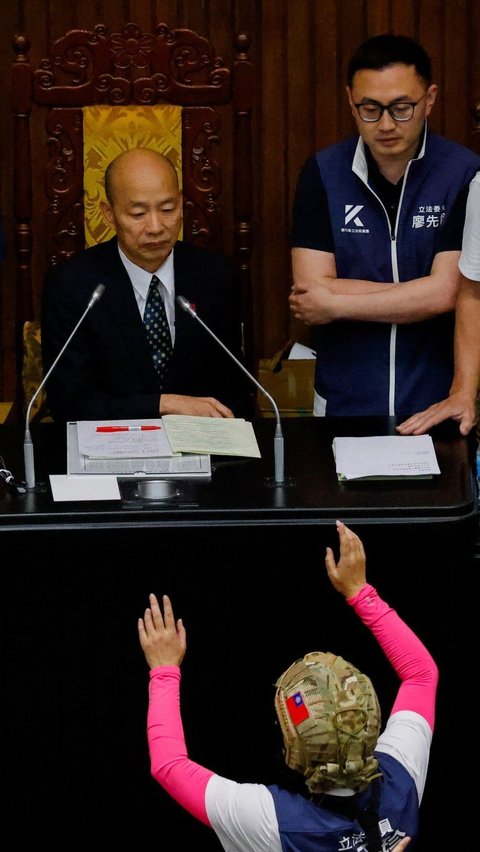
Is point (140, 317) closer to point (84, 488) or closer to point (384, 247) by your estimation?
point (384, 247)

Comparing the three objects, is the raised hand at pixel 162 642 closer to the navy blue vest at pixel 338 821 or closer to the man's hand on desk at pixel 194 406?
the navy blue vest at pixel 338 821

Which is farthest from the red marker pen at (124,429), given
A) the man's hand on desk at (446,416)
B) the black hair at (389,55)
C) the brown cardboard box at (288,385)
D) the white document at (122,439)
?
the brown cardboard box at (288,385)

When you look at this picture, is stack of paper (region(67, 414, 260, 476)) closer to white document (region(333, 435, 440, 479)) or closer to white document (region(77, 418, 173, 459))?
white document (region(77, 418, 173, 459))

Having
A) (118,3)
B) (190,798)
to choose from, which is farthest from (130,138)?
(190,798)

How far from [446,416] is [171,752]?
1178 millimetres

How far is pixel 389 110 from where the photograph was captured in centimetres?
300

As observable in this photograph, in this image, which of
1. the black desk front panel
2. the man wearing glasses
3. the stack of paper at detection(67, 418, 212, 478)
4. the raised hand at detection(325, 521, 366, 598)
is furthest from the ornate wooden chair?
the raised hand at detection(325, 521, 366, 598)

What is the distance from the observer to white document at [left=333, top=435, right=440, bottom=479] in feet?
8.54

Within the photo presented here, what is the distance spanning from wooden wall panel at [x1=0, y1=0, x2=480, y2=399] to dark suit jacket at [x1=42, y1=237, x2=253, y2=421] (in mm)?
1223

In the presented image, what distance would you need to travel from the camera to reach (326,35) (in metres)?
4.40

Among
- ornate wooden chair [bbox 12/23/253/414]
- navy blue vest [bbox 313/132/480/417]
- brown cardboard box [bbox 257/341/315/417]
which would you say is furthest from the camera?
brown cardboard box [bbox 257/341/315/417]

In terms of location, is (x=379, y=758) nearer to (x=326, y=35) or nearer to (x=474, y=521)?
(x=474, y=521)

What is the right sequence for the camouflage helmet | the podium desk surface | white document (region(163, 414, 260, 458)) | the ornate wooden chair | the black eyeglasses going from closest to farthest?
the camouflage helmet, the podium desk surface, white document (region(163, 414, 260, 458)), the black eyeglasses, the ornate wooden chair

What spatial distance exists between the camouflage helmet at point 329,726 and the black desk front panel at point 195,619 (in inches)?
27.0
